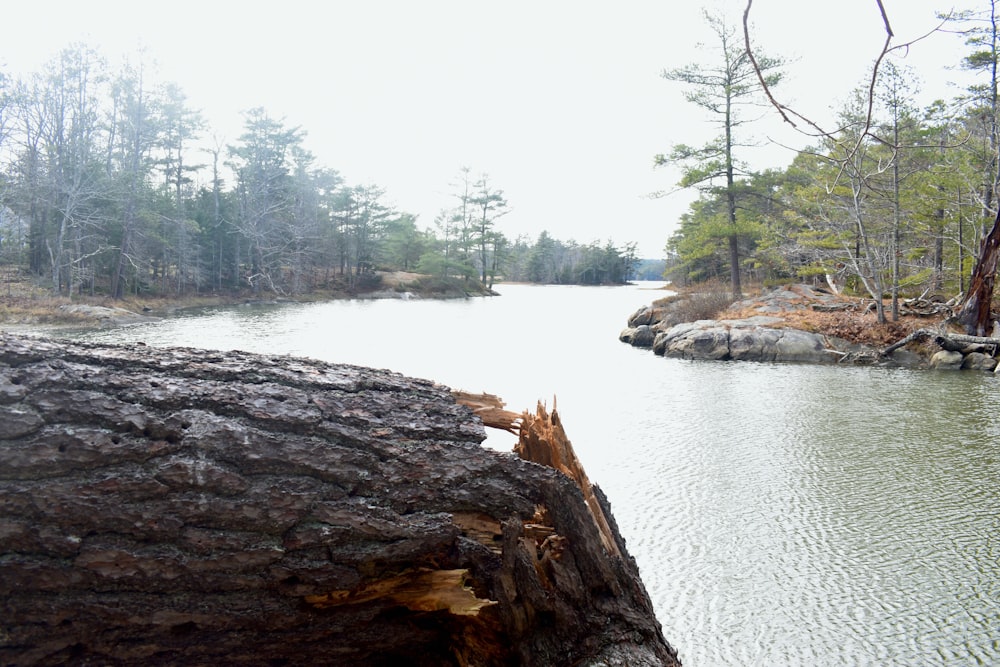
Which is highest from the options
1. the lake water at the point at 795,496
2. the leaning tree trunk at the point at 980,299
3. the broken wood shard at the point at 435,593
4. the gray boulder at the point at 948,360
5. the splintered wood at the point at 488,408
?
the leaning tree trunk at the point at 980,299

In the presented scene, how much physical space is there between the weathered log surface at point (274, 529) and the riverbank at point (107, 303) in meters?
10.5

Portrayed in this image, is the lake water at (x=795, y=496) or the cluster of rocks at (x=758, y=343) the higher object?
the cluster of rocks at (x=758, y=343)

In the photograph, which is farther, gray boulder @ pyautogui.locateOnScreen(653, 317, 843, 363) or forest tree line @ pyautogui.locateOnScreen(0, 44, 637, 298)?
forest tree line @ pyautogui.locateOnScreen(0, 44, 637, 298)

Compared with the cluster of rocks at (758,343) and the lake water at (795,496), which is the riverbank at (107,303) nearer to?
the lake water at (795,496)

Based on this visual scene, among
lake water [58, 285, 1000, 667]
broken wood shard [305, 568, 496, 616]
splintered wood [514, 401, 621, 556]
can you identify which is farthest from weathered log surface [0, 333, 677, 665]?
lake water [58, 285, 1000, 667]

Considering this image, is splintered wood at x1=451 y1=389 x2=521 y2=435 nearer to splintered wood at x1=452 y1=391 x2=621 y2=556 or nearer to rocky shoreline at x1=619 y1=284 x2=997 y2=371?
splintered wood at x1=452 y1=391 x2=621 y2=556

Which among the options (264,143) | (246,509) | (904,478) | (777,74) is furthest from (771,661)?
(264,143)

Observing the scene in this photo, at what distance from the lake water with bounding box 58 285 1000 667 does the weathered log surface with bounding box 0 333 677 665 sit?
84cm

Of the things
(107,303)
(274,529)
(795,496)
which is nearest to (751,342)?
(795,496)

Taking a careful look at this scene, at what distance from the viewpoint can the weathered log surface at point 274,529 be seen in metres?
1.19

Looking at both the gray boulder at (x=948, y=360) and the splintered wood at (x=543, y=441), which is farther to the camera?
the gray boulder at (x=948, y=360)

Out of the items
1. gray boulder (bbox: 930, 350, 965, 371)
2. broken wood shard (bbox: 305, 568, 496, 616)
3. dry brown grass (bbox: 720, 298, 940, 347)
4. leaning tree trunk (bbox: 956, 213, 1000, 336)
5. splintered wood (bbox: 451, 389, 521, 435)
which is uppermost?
leaning tree trunk (bbox: 956, 213, 1000, 336)

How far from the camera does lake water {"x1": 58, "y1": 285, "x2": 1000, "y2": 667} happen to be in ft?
6.72

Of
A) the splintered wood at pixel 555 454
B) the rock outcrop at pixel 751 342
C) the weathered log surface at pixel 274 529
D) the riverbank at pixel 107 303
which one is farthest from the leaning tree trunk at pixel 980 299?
the riverbank at pixel 107 303
